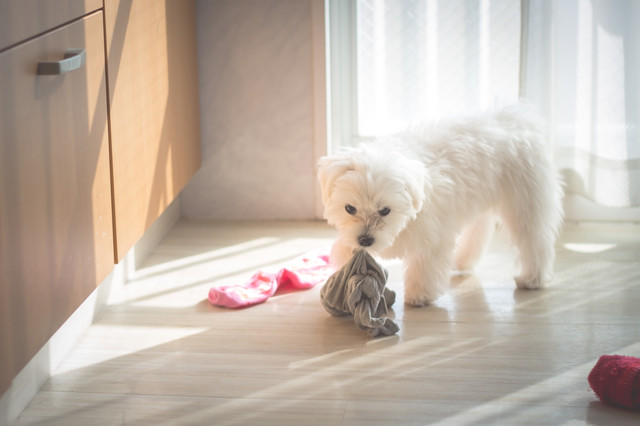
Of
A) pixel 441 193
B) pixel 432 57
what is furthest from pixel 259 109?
pixel 441 193

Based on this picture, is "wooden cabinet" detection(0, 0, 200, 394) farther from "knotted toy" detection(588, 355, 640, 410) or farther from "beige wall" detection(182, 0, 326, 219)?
"knotted toy" detection(588, 355, 640, 410)

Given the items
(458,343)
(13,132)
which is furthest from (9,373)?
(458,343)

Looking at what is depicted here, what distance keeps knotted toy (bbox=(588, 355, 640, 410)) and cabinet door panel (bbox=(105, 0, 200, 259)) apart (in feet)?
4.05

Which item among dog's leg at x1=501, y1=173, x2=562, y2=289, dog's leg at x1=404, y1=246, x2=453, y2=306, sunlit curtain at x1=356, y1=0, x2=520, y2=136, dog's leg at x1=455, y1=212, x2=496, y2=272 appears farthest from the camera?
sunlit curtain at x1=356, y1=0, x2=520, y2=136

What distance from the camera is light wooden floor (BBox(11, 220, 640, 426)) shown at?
186 cm

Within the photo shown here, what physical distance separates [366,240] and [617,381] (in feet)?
2.44

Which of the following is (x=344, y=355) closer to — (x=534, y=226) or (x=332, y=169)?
(x=332, y=169)

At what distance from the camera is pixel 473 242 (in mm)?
2752

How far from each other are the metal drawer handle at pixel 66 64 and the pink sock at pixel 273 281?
2.99ft

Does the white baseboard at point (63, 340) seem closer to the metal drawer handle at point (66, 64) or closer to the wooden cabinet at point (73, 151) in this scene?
the wooden cabinet at point (73, 151)

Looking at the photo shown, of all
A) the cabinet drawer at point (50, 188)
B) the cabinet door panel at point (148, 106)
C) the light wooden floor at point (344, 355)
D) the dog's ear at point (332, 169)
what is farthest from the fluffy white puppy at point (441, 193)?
the cabinet drawer at point (50, 188)

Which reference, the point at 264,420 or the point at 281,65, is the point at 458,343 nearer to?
the point at 264,420

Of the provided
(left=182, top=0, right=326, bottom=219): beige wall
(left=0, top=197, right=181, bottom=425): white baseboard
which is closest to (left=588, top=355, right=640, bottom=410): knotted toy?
(left=0, top=197, right=181, bottom=425): white baseboard

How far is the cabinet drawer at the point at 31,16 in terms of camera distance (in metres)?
1.45
